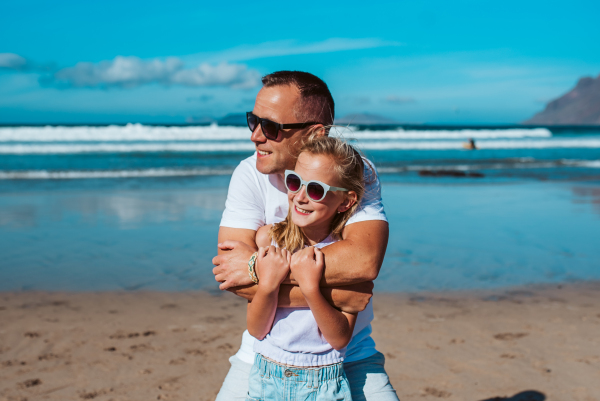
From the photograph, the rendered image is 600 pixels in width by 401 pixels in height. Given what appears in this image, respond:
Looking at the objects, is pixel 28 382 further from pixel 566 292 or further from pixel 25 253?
pixel 566 292

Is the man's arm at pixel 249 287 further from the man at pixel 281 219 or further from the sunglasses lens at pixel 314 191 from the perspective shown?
the sunglasses lens at pixel 314 191

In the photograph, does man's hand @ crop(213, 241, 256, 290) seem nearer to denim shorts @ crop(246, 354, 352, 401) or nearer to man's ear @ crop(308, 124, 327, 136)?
denim shorts @ crop(246, 354, 352, 401)

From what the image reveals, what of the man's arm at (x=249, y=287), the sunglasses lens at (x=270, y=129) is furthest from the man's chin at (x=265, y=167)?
the man's arm at (x=249, y=287)

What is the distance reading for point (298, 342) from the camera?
209 cm

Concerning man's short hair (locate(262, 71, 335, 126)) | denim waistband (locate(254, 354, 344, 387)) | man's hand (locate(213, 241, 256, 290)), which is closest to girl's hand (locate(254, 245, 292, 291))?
man's hand (locate(213, 241, 256, 290))

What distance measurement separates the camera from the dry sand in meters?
3.54

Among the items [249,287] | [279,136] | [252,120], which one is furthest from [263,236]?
[252,120]

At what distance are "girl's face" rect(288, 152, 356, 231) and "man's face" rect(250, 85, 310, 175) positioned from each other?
278 millimetres

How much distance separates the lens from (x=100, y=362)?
12.6ft

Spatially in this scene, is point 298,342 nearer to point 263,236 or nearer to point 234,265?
point 234,265

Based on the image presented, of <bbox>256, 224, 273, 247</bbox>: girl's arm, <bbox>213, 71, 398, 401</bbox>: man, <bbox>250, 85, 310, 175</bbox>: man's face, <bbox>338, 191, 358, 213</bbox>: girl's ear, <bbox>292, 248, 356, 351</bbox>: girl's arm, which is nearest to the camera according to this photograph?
<bbox>292, 248, 356, 351</bbox>: girl's arm

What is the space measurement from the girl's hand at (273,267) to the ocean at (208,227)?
26.7 inches

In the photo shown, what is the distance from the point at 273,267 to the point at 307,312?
0.27 m

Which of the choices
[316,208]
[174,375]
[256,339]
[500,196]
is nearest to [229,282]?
[256,339]
